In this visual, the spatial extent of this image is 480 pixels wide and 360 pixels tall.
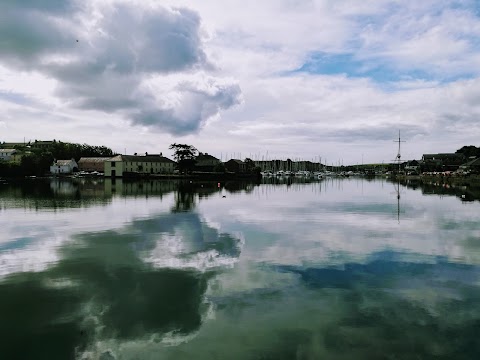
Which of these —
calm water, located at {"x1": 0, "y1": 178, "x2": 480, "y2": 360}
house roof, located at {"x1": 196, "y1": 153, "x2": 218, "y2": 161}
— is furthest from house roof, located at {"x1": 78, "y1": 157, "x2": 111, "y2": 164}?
calm water, located at {"x1": 0, "y1": 178, "x2": 480, "y2": 360}

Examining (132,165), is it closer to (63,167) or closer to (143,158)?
(143,158)

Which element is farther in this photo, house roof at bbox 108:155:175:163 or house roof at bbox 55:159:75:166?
house roof at bbox 55:159:75:166

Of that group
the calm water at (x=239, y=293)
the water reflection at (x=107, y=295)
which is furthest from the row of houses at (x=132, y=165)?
the water reflection at (x=107, y=295)

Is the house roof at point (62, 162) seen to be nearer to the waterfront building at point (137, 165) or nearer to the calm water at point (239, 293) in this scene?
the waterfront building at point (137, 165)

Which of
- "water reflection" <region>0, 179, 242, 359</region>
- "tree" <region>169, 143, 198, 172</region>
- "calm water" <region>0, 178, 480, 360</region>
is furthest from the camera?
"tree" <region>169, 143, 198, 172</region>

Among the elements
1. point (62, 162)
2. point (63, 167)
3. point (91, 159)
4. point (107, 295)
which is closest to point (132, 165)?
point (91, 159)

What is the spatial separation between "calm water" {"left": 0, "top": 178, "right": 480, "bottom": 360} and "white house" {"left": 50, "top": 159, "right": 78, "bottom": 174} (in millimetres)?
162246

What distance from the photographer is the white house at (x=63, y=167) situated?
178m

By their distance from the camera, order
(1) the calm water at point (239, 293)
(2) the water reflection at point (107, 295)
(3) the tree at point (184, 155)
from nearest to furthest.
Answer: (1) the calm water at point (239, 293) < (2) the water reflection at point (107, 295) < (3) the tree at point (184, 155)

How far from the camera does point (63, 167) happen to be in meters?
182

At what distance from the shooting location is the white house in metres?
178

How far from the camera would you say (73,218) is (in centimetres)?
3744

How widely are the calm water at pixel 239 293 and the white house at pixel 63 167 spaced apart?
162m

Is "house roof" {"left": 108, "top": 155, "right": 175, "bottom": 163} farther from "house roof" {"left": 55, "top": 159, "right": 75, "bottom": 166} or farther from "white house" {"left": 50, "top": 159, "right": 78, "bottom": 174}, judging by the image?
"house roof" {"left": 55, "top": 159, "right": 75, "bottom": 166}
